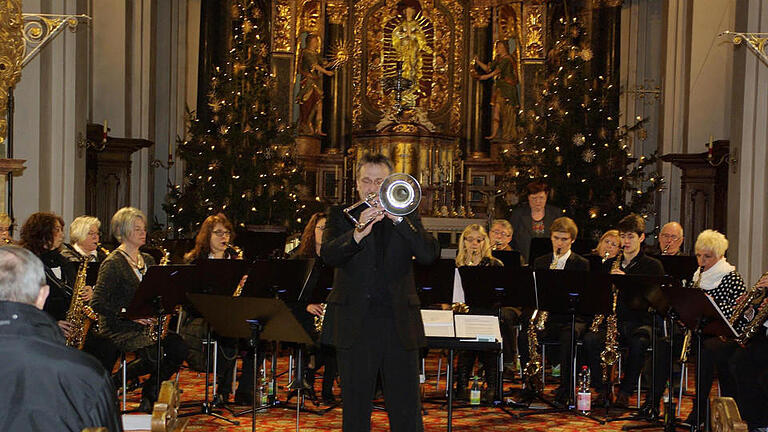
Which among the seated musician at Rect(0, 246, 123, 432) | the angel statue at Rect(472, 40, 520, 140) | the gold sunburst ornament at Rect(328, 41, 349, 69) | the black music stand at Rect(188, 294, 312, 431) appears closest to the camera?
the seated musician at Rect(0, 246, 123, 432)

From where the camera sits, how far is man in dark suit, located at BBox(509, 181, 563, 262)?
11.5 metres

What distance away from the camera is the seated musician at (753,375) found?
7.38 metres

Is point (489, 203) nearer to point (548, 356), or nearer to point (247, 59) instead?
point (247, 59)

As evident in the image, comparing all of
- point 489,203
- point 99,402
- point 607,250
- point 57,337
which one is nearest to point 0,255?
point 57,337

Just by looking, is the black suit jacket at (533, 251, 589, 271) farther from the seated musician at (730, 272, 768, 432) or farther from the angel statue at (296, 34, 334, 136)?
the angel statue at (296, 34, 334, 136)

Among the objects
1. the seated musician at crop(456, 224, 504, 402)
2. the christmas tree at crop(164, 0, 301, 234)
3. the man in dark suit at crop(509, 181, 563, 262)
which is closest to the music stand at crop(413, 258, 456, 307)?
the seated musician at crop(456, 224, 504, 402)

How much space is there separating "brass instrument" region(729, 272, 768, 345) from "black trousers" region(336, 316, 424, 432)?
9.66 feet

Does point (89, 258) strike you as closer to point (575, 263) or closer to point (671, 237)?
point (575, 263)

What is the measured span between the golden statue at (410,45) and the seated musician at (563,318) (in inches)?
448

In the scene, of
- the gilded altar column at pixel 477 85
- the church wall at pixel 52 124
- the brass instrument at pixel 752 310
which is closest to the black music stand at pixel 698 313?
the brass instrument at pixel 752 310

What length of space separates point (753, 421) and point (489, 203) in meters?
11.2

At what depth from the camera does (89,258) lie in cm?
828

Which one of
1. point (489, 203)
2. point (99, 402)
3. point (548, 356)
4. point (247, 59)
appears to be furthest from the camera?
point (489, 203)

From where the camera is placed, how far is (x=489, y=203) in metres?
18.5
